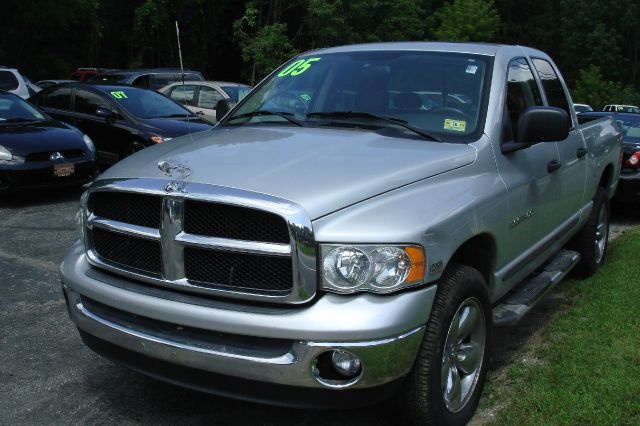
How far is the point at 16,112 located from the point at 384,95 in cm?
767

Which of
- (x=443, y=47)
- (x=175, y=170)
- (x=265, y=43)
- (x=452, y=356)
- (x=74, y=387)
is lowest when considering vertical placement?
(x=265, y=43)

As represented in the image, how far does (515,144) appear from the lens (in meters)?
4.05

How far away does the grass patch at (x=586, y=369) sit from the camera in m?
3.48

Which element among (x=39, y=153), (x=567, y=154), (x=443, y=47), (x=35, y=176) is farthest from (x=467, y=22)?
(x=443, y=47)

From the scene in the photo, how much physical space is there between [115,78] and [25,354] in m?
16.1

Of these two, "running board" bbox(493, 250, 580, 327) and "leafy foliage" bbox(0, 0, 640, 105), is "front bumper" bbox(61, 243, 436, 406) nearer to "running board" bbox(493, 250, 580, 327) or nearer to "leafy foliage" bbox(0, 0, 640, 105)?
"running board" bbox(493, 250, 580, 327)

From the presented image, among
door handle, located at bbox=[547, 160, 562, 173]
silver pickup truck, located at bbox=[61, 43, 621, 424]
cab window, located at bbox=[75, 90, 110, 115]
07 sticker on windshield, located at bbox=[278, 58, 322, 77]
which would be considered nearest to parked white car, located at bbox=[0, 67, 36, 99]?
cab window, located at bbox=[75, 90, 110, 115]

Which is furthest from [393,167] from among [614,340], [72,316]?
[614,340]

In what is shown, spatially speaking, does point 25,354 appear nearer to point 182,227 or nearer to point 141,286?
point 141,286

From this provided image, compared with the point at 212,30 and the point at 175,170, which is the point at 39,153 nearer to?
the point at 175,170

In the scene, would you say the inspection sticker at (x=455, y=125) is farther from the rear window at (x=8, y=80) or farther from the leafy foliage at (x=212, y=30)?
the leafy foliage at (x=212, y=30)

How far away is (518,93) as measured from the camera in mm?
4512

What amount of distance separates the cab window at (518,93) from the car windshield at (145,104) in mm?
7552

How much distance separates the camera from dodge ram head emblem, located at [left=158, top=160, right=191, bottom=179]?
3.21 metres
